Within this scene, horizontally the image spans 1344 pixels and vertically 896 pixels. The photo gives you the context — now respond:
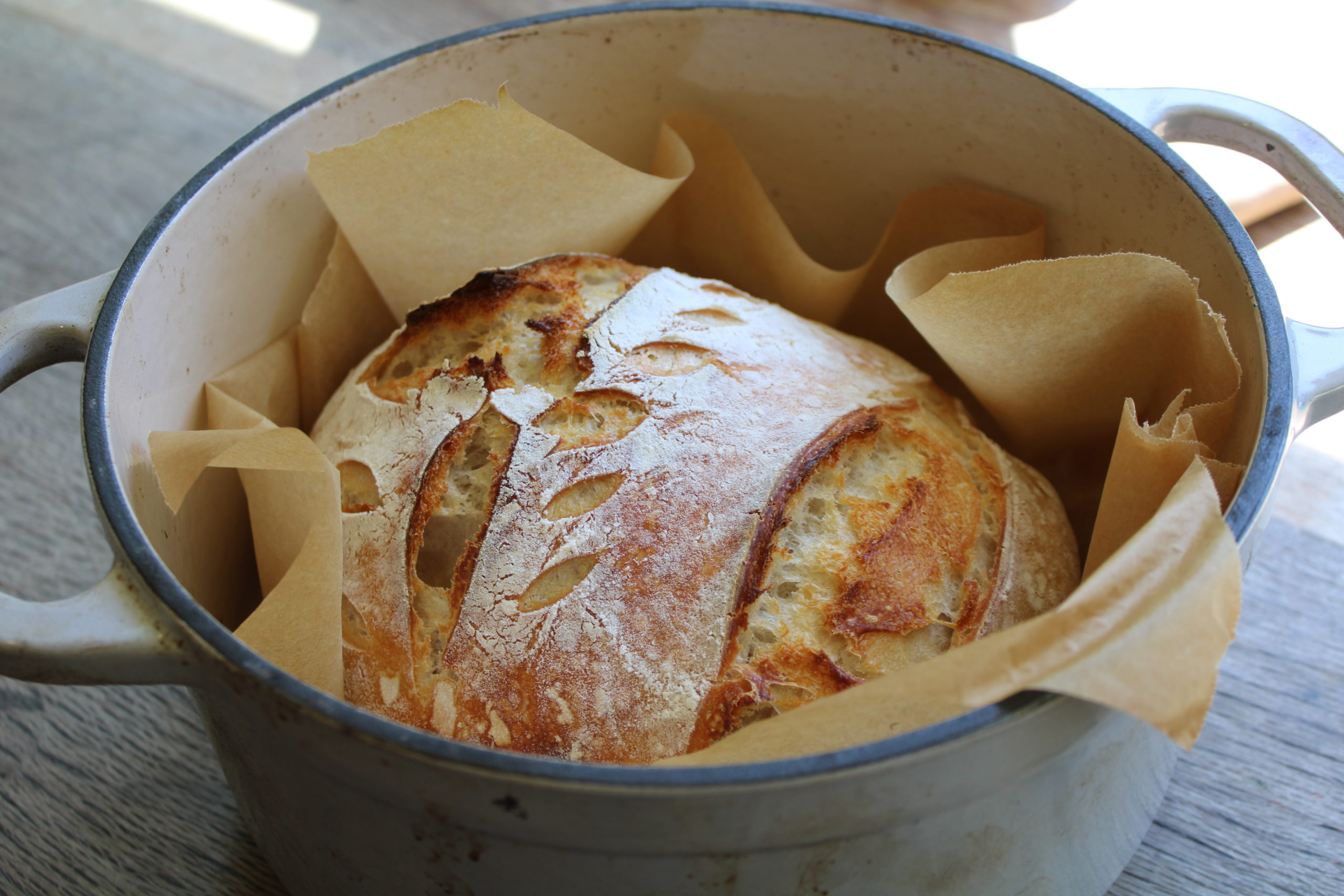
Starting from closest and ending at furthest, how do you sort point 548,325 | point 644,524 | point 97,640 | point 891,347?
point 97,640
point 644,524
point 548,325
point 891,347

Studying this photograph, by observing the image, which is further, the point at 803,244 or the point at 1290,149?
the point at 803,244

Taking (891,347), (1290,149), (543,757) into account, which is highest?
(1290,149)

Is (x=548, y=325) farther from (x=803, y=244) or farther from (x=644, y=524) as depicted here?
(x=803, y=244)

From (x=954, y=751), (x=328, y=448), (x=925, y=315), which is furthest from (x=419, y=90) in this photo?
(x=954, y=751)

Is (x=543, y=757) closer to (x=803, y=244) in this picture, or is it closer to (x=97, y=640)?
(x=97, y=640)

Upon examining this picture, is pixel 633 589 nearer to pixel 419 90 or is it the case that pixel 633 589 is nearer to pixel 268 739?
pixel 268 739

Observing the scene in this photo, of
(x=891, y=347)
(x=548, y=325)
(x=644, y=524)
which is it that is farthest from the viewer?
(x=891, y=347)

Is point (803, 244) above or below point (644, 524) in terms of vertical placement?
above

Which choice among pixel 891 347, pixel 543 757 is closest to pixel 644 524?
pixel 543 757
